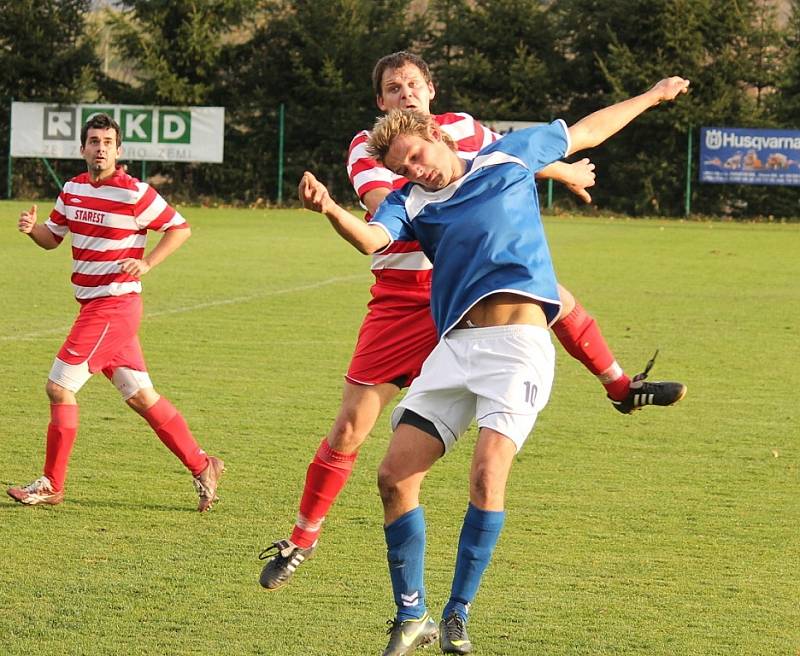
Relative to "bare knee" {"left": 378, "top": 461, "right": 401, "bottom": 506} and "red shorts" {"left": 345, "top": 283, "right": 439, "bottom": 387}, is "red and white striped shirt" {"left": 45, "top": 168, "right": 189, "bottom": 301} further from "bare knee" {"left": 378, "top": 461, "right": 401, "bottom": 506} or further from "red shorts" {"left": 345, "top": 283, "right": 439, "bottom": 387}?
"bare knee" {"left": 378, "top": 461, "right": 401, "bottom": 506}

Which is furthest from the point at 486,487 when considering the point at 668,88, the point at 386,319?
the point at 668,88

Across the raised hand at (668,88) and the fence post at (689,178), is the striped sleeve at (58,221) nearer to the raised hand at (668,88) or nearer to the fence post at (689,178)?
the raised hand at (668,88)

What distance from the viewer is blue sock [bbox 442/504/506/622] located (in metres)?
4.73

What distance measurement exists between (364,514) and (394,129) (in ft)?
8.35

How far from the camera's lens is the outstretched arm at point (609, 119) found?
5445 mm

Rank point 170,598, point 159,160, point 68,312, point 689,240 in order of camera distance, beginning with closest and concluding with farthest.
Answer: point 170,598 < point 68,312 < point 689,240 < point 159,160

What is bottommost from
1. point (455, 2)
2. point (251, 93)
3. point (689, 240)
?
point (689, 240)

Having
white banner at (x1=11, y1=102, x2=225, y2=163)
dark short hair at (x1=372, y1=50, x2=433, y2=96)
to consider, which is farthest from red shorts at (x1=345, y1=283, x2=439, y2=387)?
white banner at (x1=11, y1=102, x2=225, y2=163)

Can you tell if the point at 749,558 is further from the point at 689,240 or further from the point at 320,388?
the point at 689,240

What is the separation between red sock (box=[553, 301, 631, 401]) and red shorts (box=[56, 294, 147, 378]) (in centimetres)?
226

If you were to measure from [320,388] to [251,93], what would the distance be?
29.2 metres

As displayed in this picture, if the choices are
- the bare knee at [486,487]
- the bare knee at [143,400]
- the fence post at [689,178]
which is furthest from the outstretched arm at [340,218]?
the fence post at [689,178]

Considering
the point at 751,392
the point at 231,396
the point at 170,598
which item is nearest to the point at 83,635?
the point at 170,598

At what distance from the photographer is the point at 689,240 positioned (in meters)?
28.2
